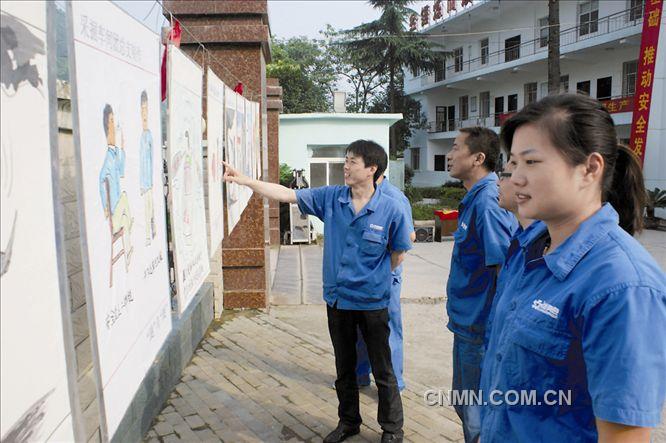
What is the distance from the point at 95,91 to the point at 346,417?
2.56 metres

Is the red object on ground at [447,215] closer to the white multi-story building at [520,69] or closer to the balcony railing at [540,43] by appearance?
the white multi-story building at [520,69]

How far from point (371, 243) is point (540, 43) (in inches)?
964

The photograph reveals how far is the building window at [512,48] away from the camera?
26.1 m

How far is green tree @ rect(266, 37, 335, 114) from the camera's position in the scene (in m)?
28.6

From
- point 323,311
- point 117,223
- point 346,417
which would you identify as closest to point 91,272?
point 117,223

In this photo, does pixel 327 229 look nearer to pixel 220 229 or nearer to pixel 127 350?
pixel 220 229

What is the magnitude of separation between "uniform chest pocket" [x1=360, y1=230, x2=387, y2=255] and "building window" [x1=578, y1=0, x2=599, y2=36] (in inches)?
878

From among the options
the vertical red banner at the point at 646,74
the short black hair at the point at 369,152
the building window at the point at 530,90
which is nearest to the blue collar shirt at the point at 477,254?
the short black hair at the point at 369,152

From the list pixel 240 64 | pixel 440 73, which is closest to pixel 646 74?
pixel 240 64

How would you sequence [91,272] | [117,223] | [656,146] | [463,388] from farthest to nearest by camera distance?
[656,146], [463,388], [117,223], [91,272]

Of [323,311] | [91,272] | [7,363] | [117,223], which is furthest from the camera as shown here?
[323,311]

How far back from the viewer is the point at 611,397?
1177mm

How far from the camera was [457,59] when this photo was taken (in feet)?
102

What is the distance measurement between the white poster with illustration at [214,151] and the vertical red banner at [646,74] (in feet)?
49.7
